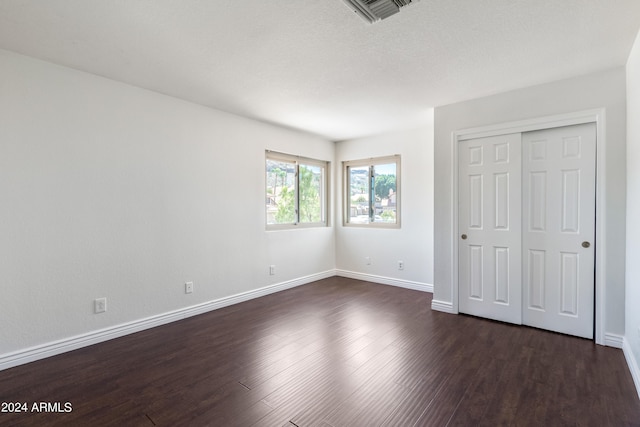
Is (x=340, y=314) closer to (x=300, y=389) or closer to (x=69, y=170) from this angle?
(x=300, y=389)

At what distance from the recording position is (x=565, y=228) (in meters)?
3.03

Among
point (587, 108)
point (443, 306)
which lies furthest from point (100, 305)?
point (587, 108)

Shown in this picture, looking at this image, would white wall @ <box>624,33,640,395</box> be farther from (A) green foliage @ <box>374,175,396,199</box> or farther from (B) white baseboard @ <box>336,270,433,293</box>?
(A) green foliage @ <box>374,175,396,199</box>

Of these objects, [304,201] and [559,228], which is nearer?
[559,228]

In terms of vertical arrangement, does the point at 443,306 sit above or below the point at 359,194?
below

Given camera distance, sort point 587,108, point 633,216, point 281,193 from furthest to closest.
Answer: point 281,193
point 587,108
point 633,216

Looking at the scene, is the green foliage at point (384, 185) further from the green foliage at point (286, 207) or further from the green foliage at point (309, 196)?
the green foliage at point (286, 207)

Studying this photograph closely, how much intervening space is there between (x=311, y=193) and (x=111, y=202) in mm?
3063

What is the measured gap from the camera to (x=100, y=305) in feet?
9.52

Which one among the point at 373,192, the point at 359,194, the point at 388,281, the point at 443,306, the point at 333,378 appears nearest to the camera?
the point at 333,378

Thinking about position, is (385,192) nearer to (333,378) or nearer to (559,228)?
(559,228)

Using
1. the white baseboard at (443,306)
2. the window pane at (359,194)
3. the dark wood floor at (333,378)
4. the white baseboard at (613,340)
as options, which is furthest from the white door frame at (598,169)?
the window pane at (359,194)

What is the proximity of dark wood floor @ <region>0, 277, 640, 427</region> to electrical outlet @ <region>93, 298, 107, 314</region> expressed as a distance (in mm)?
307

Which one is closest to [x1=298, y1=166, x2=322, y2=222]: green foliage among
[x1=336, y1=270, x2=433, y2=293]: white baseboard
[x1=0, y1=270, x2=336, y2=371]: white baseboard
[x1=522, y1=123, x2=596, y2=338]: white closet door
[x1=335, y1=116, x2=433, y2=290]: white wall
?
[x1=335, y1=116, x2=433, y2=290]: white wall
